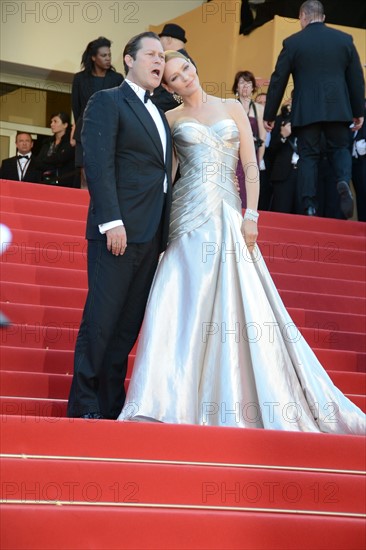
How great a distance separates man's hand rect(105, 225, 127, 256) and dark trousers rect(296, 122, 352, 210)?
390 centimetres

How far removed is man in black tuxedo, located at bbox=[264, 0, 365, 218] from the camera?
8.22 meters

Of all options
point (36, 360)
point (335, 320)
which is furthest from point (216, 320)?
point (335, 320)

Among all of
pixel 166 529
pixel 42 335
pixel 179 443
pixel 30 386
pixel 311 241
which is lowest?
pixel 166 529

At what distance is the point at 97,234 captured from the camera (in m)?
4.68

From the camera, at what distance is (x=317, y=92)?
27.0ft

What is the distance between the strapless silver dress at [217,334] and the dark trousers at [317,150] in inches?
126

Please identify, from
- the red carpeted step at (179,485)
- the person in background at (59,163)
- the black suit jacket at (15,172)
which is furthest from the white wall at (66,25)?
the red carpeted step at (179,485)

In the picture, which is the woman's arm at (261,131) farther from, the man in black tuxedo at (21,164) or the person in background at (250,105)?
the man in black tuxedo at (21,164)

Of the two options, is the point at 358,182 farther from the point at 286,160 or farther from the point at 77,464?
the point at 77,464

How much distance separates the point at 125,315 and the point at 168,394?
417 millimetres

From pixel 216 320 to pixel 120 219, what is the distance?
70 centimetres

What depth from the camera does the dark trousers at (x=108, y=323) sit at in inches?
181

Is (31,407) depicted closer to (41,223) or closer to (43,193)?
(41,223)

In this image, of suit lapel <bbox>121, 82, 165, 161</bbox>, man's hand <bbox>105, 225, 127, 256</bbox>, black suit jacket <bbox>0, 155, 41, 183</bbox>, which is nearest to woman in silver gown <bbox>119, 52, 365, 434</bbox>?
suit lapel <bbox>121, 82, 165, 161</bbox>
